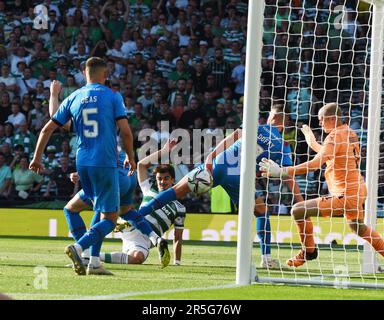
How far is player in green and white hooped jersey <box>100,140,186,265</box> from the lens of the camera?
383 inches

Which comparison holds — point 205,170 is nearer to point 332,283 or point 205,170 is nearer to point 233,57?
point 332,283

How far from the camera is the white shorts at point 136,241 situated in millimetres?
9719

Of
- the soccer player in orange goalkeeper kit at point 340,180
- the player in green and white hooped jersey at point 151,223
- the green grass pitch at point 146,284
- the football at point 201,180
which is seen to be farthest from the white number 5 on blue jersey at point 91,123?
the soccer player in orange goalkeeper kit at point 340,180

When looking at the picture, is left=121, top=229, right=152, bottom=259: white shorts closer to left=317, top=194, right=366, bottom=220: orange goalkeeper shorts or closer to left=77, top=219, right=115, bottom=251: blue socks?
left=77, top=219, right=115, bottom=251: blue socks

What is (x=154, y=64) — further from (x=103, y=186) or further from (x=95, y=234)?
(x=95, y=234)

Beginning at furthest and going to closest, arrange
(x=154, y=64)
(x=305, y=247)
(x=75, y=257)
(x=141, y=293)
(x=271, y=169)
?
(x=154, y=64) → (x=305, y=247) → (x=271, y=169) → (x=75, y=257) → (x=141, y=293)

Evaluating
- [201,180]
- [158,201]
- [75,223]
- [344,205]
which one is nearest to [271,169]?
[344,205]

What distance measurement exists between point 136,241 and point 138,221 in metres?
0.28

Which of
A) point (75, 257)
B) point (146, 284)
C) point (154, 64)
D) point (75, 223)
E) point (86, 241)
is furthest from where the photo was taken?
point (154, 64)

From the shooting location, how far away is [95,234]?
838 cm

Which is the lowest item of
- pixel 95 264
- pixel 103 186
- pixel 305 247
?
pixel 305 247

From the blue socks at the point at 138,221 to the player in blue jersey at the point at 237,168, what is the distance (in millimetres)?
423

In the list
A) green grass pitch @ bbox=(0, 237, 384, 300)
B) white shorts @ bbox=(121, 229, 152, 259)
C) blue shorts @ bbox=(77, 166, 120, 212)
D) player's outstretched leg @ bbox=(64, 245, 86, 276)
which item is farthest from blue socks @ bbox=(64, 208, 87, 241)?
player's outstretched leg @ bbox=(64, 245, 86, 276)
